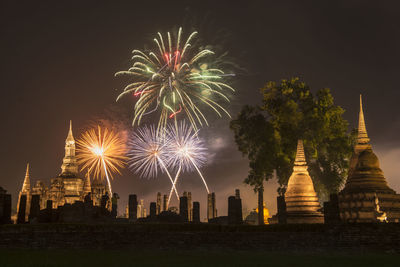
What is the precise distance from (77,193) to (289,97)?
37971mm

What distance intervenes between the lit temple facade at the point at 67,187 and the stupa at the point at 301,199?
103ft

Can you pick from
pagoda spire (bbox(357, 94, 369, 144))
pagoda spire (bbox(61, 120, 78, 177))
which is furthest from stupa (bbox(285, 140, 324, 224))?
pagoda spire (bbox(61, 120, 78, 177))

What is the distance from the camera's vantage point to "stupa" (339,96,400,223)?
30422mm

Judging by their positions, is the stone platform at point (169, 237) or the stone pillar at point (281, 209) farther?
the stone pillar at point (281, 209)

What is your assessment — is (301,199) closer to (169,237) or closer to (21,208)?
(169,237)

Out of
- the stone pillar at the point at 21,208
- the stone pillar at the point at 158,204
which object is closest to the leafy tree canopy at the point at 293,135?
the stone pillar at the point at 158,204

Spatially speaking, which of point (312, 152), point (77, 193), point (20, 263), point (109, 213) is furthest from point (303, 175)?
point (77, 193)

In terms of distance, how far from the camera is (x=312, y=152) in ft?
125

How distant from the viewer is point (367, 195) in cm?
3109

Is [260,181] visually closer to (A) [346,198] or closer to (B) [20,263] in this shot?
(A) [346,198]

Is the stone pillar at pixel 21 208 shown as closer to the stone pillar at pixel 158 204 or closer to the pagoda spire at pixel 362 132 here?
the stone pillar at pixel 158 204

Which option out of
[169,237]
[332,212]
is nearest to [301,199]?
[332,212]

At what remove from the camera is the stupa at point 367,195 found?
30.4 meters

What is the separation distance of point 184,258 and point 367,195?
18.2 m
